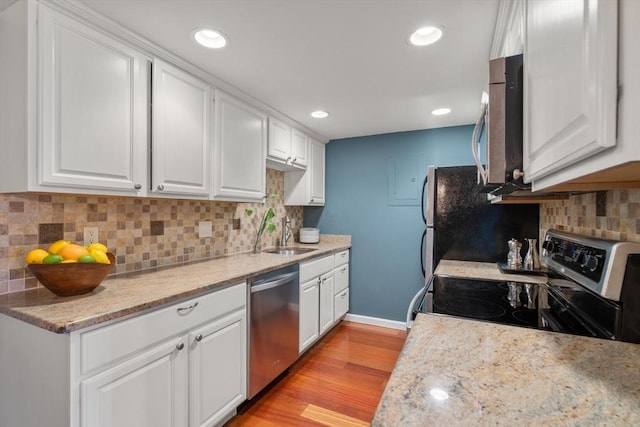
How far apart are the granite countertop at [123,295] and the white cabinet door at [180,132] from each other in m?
0.49

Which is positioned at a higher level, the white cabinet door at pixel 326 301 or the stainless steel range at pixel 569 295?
the stainless steel range at pixel 569 295

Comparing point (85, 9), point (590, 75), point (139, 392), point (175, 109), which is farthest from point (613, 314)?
point (85, 9)

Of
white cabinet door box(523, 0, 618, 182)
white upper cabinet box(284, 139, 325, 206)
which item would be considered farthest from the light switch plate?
white cabinet door box(523, 0, 618, 182)

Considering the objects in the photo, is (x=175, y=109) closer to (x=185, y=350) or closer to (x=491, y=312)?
(x=185, y=350)

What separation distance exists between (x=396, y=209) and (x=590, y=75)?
2870 millimetres

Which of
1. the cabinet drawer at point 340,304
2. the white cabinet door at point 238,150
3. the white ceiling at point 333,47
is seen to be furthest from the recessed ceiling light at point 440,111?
the cabinet drawer at point 340,304

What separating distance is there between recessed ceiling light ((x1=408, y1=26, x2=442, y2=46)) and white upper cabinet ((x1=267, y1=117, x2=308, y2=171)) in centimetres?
140

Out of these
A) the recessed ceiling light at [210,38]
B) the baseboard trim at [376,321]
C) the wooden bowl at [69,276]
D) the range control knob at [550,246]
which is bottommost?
the baseboard trim at [376,321]

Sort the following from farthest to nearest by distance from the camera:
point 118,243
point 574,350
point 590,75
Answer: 1. point 118,243
2. point 574,350
3. point 590,75

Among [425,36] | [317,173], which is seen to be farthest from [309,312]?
[425,36]

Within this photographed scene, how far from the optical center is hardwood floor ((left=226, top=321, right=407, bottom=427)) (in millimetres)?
1870

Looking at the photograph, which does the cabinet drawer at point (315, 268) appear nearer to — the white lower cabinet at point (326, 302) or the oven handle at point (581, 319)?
the white lower cabinet at point (326, 302)

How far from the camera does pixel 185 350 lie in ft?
4.71

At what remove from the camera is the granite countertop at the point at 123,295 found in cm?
105
